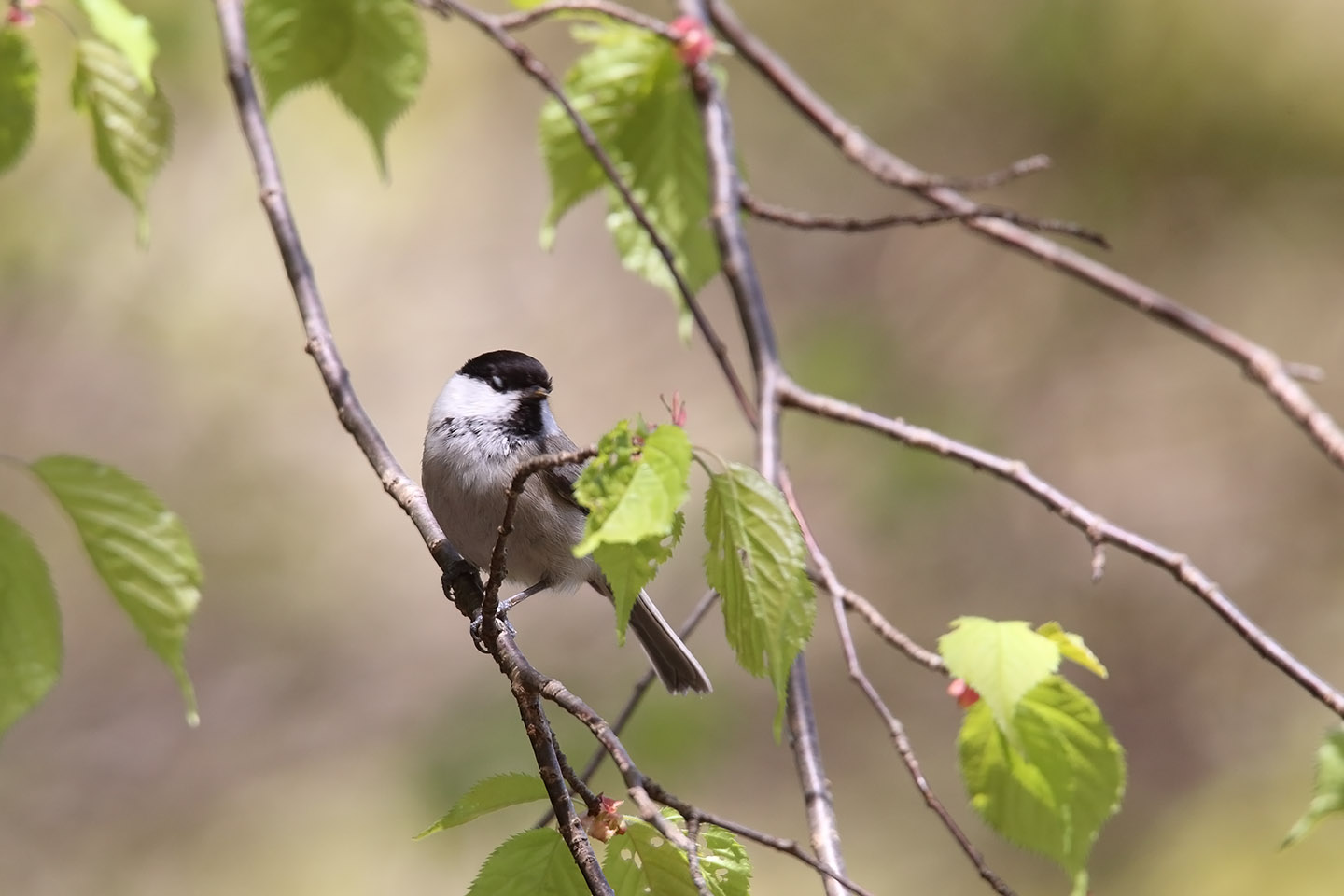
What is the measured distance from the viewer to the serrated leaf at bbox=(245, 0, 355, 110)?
1.69 meters

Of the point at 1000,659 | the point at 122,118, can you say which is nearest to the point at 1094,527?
the point at 1000,659

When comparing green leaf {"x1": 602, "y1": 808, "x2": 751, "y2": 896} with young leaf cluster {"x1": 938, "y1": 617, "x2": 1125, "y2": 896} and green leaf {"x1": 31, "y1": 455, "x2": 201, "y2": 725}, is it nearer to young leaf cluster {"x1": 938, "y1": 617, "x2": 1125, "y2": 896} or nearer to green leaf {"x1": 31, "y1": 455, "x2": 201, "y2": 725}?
young leaf cluster {"x1": 938, "y1": 617, "x2": 1125, "y2": 896}

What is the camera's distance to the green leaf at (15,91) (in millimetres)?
1460

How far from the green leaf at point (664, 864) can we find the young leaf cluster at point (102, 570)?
1.59 ft

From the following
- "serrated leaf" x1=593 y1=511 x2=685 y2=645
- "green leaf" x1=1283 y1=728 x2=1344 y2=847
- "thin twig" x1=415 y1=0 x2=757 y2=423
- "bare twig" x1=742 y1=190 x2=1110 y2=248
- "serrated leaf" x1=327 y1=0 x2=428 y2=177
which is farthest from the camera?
"serrated leaf" x1=327 y1=0 x2=428 y2=177

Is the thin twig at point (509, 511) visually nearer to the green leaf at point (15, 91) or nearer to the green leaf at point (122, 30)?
the green leaf at point (122, 30)

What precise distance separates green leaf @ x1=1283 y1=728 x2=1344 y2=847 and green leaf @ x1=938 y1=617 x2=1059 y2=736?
261 mm

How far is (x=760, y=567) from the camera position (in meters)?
1.04

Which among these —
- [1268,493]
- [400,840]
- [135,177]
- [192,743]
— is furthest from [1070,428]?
[135,177]

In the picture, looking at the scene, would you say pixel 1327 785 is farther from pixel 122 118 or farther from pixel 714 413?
pixel 714 413

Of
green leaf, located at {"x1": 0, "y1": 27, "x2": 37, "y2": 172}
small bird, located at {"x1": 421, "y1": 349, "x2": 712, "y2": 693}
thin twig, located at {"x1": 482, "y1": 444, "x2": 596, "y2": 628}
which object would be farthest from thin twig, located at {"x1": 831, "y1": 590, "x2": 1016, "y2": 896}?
green leaf, located at {"x1": 0, "y1": 27, "x2": 37, "y2": 172}

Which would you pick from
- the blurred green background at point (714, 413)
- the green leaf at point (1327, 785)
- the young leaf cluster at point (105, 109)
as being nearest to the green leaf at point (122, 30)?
the young leaf cluster at point (105, 109)

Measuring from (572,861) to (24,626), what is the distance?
1.93 ft

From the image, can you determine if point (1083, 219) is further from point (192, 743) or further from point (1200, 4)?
point (192, 743)
